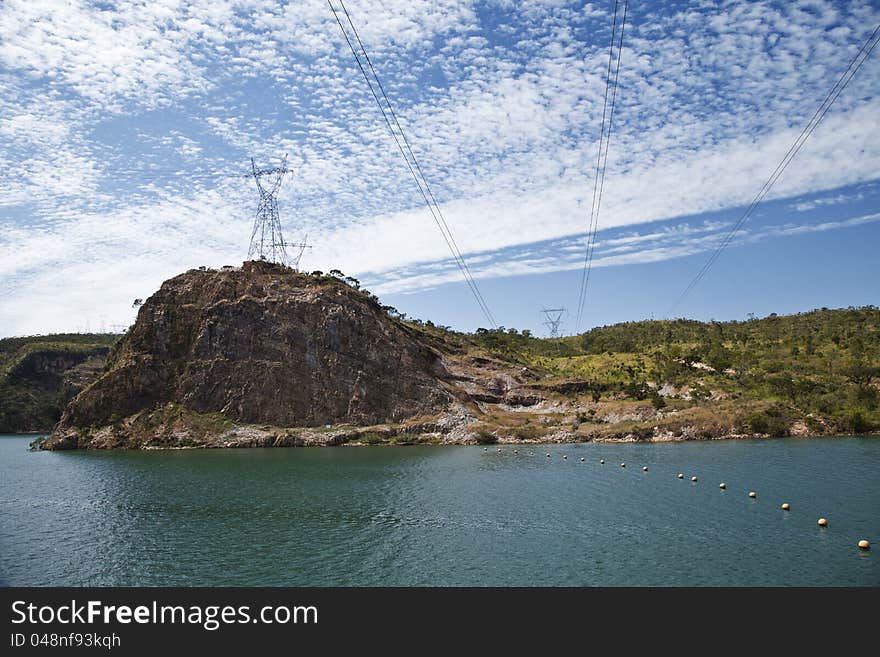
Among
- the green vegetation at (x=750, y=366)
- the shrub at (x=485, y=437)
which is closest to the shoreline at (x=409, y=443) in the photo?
the shrub at (x=485, y=437)

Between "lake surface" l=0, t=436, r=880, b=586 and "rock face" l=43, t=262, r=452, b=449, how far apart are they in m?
28.9

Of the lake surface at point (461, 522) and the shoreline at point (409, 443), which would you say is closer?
the lake surface at point (461, 522)

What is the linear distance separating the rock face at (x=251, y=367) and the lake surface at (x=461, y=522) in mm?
28871

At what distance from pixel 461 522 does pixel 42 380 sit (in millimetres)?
174229

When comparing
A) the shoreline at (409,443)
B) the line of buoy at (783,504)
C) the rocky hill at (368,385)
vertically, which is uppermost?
the rocky hill at (368,385)

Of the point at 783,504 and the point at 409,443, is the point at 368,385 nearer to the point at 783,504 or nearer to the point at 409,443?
the point at 409,443

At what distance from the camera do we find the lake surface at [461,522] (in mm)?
26453

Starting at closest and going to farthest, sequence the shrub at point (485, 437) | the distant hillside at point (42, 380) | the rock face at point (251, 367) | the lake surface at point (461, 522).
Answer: the lake surface at point (461, 522) < the shrub at point (485, 437) < the rock face at point (251, 367) < the distant hillside at point (42, 380)

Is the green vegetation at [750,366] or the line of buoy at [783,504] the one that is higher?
the green vegetation at [750,366]

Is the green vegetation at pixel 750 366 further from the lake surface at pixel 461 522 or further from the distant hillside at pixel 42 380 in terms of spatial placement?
the distant hillside at pixel 42 380

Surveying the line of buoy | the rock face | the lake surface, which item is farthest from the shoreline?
the line of buoy
